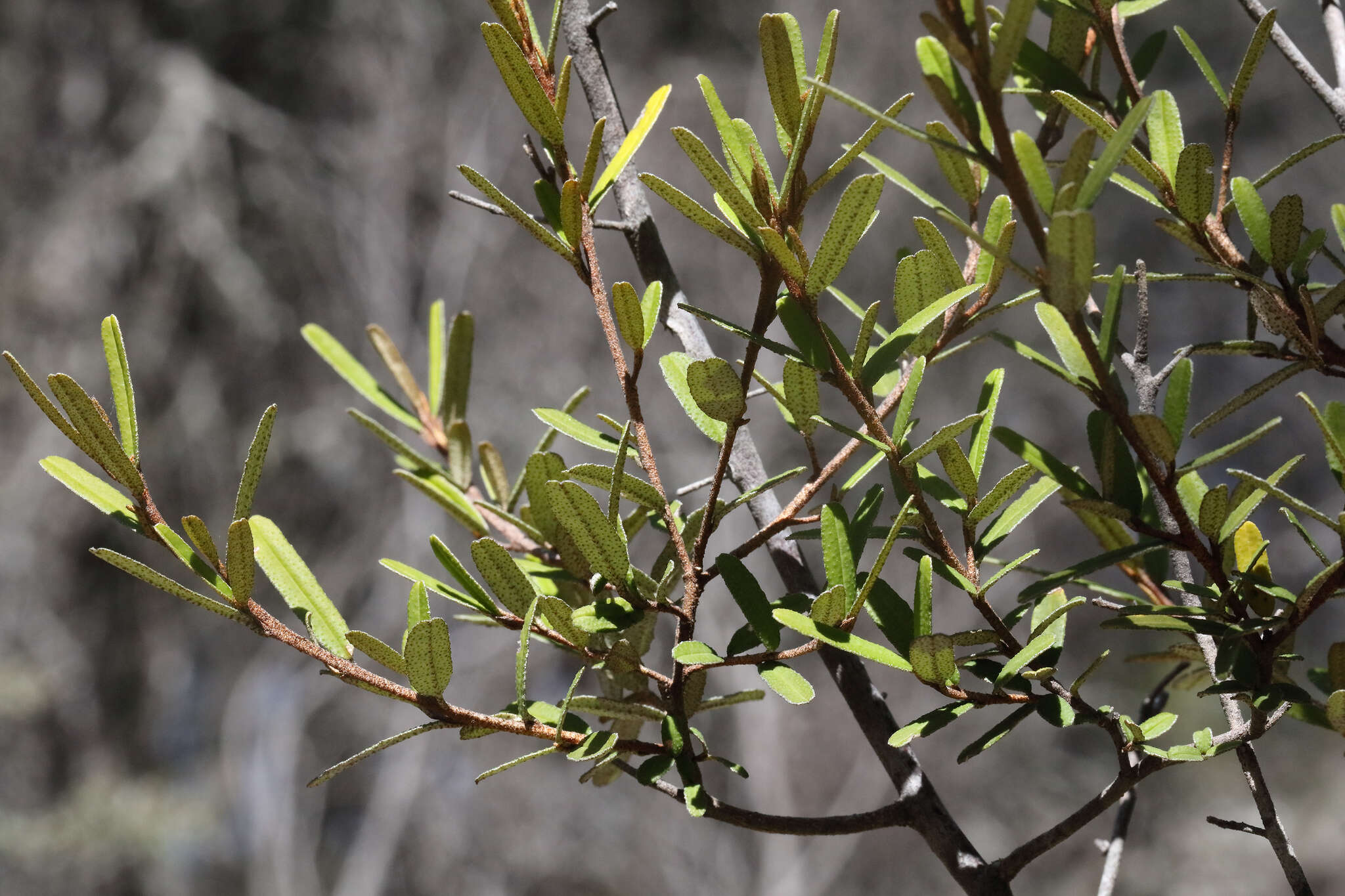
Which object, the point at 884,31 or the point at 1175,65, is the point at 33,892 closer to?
the point at 884,31

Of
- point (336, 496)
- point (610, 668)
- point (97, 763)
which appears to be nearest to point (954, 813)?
point (336, 496)

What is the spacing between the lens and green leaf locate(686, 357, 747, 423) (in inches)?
7.0

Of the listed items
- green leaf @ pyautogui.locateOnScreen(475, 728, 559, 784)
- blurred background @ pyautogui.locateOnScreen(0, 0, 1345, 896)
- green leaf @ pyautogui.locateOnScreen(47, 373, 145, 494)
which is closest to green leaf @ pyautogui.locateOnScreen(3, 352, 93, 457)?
green leaf @ pyautogui.locateOnScreen(47, 373, 145, 494)

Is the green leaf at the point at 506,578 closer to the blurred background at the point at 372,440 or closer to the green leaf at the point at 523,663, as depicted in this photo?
the green leaf at the point at 523,663

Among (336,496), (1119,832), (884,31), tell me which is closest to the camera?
(1119,832)

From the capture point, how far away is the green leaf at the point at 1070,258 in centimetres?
13

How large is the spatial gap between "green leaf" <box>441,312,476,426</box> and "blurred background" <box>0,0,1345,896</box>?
6.12ft

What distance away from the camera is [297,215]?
2.70m

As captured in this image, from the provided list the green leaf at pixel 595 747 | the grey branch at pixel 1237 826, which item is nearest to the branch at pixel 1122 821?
the grey branch at pixel 1237 826

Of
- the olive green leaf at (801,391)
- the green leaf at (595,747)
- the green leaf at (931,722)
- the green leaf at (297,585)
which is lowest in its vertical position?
the green leaf at (595,747)

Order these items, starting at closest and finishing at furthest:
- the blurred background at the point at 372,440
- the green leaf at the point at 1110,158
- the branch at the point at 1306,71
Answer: the green leaf at the point at 1110,158 < the branch at the point at 1306,71 < the blurred background at the point at 372,440

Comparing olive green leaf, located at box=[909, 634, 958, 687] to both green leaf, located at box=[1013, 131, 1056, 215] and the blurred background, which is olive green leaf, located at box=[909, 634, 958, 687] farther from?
the blurred background

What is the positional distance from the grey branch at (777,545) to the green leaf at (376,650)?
105 millimetres

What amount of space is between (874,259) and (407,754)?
1.71 metres
